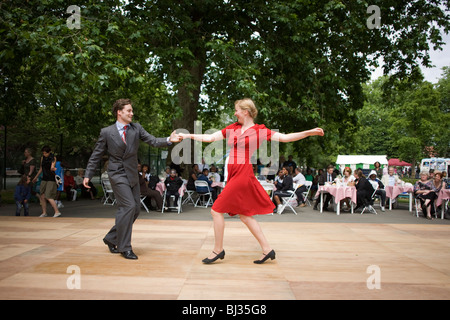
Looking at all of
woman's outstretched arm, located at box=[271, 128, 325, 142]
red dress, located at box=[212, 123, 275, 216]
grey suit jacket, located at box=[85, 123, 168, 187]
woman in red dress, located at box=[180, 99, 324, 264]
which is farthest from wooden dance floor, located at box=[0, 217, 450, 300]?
woman's outstretched arm, located at box=[271, 128, 325, 142]

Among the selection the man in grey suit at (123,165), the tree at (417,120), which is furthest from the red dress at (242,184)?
the tree at (417,120)

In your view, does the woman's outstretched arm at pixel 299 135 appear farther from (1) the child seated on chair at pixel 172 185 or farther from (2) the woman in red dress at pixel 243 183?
(1) the child seated on chair at pixel 172 185

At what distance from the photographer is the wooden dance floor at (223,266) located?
3.65 meters

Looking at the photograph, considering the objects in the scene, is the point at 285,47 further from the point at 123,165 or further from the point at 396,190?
the point at 123,165

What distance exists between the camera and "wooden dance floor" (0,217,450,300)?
3646 millimetres

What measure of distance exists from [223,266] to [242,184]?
1.03 metres

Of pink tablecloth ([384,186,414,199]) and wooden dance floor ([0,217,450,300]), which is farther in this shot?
pink tablecloth ([384,186,414,199])

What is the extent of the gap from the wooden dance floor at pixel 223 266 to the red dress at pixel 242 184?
71 cm

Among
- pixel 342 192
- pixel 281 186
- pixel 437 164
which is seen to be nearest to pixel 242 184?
pixel 281 186

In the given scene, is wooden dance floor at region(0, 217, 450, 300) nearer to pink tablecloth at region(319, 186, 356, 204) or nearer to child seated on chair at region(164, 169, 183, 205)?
child seated on chair at region(164, 169, 183, 205)

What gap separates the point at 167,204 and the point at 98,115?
5.73 meters

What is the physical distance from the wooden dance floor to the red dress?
28.0 inches

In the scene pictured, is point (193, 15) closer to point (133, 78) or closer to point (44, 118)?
point (133, 78)

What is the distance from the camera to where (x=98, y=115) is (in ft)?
48.9
